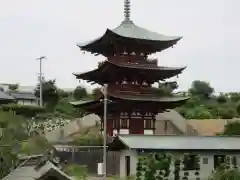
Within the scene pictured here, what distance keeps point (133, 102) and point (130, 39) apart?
510 cm

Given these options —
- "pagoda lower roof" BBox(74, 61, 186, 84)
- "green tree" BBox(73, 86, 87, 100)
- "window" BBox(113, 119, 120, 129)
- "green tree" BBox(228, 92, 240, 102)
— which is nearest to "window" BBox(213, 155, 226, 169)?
"window" BBox(113, 119, 120, 129)

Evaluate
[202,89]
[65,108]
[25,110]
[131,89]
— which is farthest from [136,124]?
[202,89]

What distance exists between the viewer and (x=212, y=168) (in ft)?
137

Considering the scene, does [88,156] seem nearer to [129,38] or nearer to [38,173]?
[129,38]

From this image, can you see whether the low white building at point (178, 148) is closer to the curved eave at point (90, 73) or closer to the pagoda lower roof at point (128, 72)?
the pagoda lower roof at point (128, 72)

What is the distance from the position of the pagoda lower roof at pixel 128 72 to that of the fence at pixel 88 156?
243 inches

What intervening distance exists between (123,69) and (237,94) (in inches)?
1988

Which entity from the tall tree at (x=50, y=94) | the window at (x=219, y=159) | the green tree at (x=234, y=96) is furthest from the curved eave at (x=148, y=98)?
the green tree at (x=234, y=96)

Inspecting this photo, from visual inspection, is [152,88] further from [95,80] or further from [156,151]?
[156,151]

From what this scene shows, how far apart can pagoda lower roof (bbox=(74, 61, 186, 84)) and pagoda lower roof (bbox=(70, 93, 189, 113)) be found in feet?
6.22

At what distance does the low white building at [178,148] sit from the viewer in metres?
41.2

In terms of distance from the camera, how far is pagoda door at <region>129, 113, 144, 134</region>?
161ft

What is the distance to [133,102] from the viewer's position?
48.3 meters

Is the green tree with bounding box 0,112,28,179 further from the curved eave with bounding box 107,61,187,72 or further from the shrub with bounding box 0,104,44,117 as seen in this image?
the shrub with bounding box 0,104,44,117
